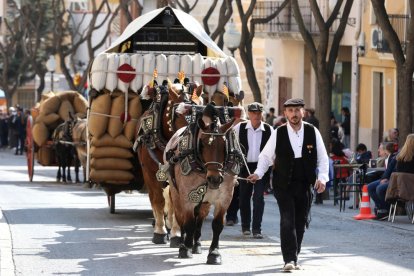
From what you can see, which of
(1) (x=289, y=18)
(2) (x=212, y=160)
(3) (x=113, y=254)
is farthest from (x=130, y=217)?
(1) (x=289, y=18)

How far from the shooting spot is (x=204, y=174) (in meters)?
15.3

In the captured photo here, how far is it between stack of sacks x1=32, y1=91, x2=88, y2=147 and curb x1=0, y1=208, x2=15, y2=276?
43.2ft

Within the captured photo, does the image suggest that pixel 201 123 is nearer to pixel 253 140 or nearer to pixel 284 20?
pixel 253 140

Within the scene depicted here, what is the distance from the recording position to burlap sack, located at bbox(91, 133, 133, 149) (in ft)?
66.9

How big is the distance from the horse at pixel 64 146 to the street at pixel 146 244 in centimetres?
614

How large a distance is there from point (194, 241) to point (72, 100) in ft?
59.0

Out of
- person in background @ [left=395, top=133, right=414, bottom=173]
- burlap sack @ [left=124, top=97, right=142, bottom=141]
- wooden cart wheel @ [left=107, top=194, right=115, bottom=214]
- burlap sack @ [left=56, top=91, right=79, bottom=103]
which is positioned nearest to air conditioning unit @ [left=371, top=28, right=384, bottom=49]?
burlap sack @ [left=56, top=91, right=79, bottom=103]

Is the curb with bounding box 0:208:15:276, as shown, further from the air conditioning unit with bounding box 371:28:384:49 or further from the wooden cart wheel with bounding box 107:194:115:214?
the air conditioning unit with bounding box 371:28:384:49

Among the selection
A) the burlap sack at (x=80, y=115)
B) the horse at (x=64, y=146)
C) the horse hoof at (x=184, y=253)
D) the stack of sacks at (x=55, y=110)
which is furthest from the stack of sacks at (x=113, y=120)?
the stack of sacks at (x=55, y=110)

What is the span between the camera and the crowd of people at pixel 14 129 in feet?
185

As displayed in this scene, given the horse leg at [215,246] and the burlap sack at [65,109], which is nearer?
the horse leg at [215,246]

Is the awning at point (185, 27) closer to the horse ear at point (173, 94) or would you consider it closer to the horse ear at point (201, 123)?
the horse ear at point (173, 94)

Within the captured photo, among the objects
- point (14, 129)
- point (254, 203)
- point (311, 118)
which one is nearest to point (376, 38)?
point (311, 118)

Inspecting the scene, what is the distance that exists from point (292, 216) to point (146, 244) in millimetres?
3570
